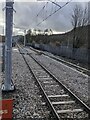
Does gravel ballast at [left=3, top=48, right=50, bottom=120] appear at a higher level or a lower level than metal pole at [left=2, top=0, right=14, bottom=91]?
lower

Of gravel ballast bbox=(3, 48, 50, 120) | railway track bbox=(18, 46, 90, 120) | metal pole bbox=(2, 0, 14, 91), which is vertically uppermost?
metal pole bbox=(2, 0, 14, 91)

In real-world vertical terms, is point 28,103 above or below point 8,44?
below

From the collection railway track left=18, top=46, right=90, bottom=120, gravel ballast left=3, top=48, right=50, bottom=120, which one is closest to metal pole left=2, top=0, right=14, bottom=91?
gravel ballast left=3, top=48, right=50, bottom=120

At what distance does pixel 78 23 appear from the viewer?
49000 millimetres

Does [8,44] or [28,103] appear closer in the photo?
[28,103]

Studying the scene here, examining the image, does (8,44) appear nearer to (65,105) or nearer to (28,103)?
(28,103)

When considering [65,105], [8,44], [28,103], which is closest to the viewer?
[65,105]

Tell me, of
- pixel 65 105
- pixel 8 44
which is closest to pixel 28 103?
pixel 65 105

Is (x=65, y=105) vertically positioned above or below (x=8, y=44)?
below

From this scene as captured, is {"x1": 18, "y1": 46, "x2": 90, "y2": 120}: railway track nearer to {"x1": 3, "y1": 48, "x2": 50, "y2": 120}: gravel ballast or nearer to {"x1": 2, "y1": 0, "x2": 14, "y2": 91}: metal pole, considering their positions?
{"x1": 3, "y1": 48, "x2": 50, "y2": 120}: gravel ballast

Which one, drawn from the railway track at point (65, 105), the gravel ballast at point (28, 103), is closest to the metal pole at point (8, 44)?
the gravel ballast at point (28, 103)

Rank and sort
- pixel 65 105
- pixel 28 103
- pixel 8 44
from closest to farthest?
pixel 65 105 < pixel 28 103 < pixel 8 44

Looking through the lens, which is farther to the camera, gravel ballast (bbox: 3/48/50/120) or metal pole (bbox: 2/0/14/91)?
metal pole (bbox: 2/0/14/91)

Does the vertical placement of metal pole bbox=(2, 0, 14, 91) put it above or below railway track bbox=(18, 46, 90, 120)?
above
